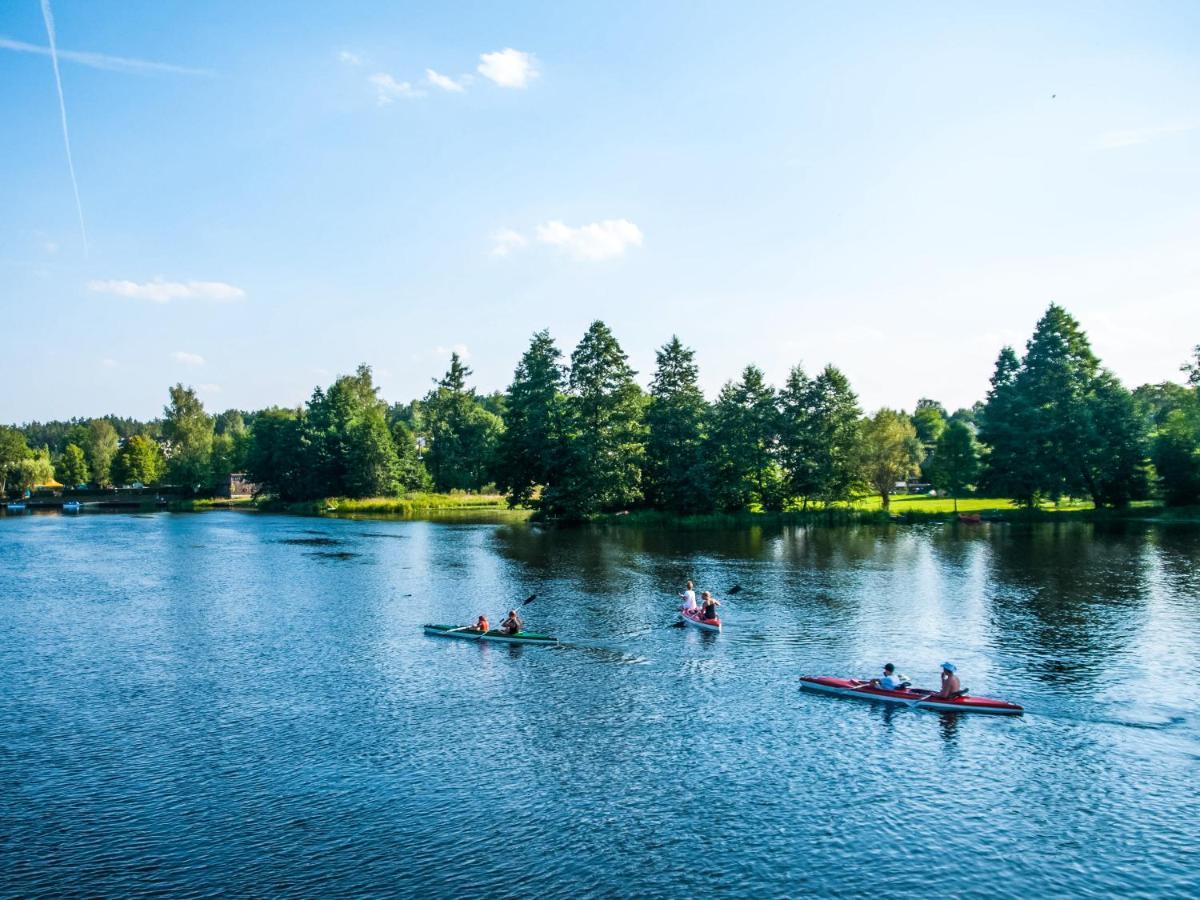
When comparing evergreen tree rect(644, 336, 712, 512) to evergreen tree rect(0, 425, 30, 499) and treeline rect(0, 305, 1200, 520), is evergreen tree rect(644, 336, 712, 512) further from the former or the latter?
evergreen tree rect(0, 425, 30, 499)

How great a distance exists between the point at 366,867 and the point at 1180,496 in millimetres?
112335

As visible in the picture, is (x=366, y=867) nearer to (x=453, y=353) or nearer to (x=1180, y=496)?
(x=1180, y=496)

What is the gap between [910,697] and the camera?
32.9 m

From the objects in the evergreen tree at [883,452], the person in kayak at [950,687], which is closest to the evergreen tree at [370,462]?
the evergreen tree at [883,452]

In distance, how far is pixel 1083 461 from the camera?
100 m

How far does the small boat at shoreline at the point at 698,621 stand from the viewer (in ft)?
151

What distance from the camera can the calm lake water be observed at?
68.4 feet

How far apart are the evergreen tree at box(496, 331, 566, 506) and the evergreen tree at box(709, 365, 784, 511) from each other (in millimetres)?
22108

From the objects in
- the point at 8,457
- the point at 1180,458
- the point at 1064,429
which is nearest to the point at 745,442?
the point at 1064,429

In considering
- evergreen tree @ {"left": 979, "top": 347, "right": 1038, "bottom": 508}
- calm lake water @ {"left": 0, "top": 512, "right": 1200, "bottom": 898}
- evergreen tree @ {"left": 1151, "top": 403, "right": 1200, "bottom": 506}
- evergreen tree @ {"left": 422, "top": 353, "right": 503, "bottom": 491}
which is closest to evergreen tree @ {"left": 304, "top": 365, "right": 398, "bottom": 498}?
evergreen tree @ {"left": 422, "top": 353, "right": 503, "bottom": 491}

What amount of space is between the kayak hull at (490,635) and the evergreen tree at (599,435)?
200 ft

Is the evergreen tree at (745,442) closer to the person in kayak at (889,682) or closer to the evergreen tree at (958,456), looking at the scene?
the evergreen tree at (958,456)

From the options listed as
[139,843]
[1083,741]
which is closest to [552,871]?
[139,843]

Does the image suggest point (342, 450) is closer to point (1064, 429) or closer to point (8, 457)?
point (8, 457)
